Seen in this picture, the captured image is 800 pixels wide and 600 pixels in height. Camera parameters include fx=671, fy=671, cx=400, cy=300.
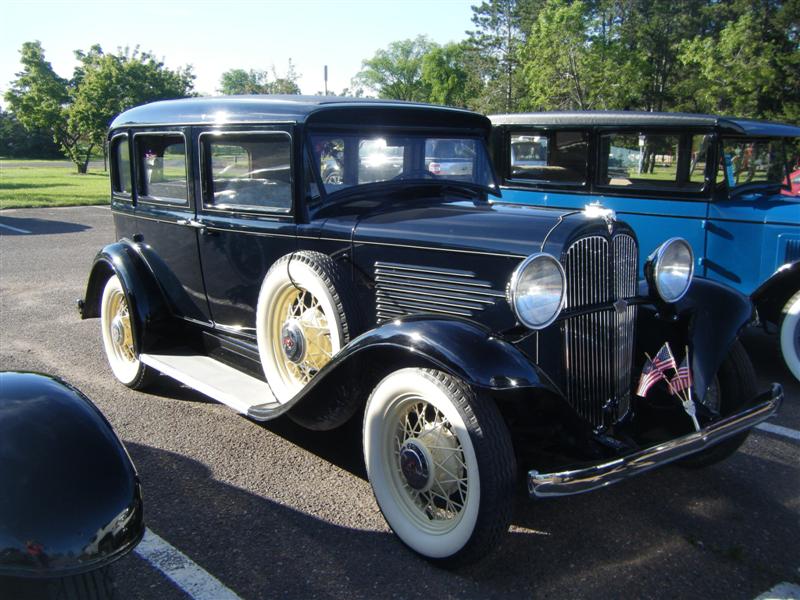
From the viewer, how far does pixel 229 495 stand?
316 centimetres

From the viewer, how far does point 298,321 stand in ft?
11.1

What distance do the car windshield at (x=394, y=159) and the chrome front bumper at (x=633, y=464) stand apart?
6.24 feet

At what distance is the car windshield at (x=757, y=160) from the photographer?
566cm

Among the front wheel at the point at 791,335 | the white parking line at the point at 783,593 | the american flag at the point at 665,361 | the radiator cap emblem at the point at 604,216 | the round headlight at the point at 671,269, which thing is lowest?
the white parking line at the point at 783,593

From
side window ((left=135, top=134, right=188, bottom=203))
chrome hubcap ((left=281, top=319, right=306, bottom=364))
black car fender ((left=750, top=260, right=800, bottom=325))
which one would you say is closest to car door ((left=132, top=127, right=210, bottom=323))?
side window ((left=135, top=134, right=188, bottom=203))

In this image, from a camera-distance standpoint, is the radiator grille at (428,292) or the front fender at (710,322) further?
the front fender at (710,322)

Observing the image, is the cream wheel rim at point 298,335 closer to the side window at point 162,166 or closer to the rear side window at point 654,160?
the side window at point 162,166

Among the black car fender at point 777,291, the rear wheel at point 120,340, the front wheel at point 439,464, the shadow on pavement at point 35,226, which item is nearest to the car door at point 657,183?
the black car fender at point 777,291

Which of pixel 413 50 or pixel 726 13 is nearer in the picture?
pixel 726 13

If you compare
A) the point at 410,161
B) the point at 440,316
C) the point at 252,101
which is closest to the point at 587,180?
the point at 410,161

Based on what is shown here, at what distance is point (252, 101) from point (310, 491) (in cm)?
214

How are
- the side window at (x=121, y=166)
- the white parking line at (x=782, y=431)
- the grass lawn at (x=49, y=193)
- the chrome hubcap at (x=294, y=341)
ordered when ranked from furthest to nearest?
the grass lawn at (x=49, y=193)
the side window at (x=121, y=166)
the white parking line at (x=782, y=431)
the chrome hubcap at (x=294, y=341)

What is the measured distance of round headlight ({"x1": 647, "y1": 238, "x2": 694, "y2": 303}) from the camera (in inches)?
122

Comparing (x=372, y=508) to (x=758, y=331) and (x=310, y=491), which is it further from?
(x=758, y=331)
